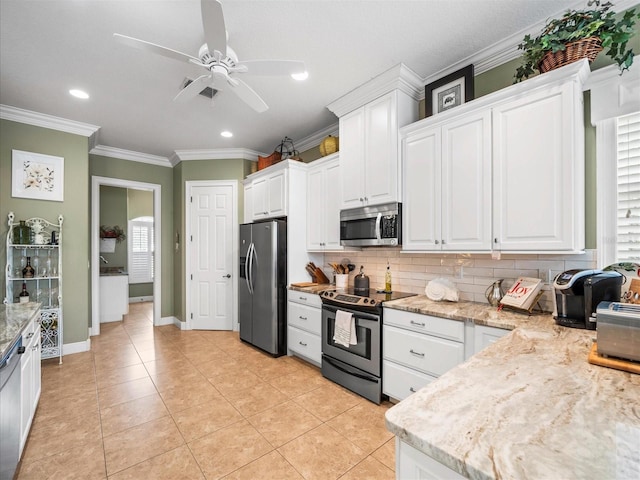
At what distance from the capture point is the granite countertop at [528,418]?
2.02 feet

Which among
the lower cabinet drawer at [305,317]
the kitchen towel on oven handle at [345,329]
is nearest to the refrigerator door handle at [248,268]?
the lower cabinet drawer at [305,317]

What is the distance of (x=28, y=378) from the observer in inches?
81.7

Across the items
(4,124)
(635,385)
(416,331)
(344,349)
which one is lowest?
(344,349)

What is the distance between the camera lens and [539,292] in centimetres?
199

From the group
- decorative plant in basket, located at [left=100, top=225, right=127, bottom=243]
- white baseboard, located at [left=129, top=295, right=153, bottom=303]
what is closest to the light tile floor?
decorative plant in basket, located at [left=100, top=225, right=127, bottom=243]

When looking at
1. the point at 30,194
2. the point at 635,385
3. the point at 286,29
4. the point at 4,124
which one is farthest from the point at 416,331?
the point at 4,124

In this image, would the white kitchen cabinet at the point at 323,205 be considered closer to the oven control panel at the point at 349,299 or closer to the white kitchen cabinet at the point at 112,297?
the oven control panel at the point at 349,299

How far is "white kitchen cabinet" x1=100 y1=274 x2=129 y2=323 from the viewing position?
5.39 meters

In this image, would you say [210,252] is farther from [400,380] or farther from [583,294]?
[583,294]

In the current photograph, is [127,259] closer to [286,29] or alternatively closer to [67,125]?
[67,125]

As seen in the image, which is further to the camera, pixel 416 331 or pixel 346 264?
pixel 346 264

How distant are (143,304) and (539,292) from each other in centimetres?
769

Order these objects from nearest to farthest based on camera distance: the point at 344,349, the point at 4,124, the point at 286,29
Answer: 1. the point at 286,29
2. the point at 344,349
3. the point at 4,124

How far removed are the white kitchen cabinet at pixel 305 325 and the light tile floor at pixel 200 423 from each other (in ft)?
0.55
